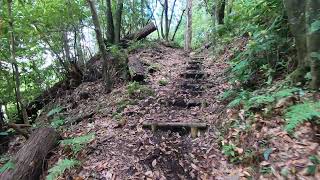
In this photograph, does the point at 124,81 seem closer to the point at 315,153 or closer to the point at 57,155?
the point at 57,155

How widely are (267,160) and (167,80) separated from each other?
4.53 m

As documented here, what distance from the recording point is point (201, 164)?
4.30 meters

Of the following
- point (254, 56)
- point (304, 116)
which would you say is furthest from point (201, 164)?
point (254, 56)

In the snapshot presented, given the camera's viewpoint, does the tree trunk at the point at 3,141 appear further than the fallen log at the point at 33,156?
Yes

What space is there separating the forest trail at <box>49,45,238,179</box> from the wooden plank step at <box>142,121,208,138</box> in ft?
0.24

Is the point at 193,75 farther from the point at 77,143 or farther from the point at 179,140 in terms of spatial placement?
the point at 77,143

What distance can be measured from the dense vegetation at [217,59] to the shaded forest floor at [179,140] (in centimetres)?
7

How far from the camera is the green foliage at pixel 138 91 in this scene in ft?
22.0

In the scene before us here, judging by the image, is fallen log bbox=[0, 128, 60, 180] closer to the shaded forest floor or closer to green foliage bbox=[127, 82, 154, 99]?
the shaded forest floor

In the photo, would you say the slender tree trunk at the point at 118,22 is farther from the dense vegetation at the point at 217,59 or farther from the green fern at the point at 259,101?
the green fern at the point at 259,101

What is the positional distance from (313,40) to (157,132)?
2.89 meters

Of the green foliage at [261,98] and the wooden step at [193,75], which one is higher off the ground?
the wooden step at [193,75]

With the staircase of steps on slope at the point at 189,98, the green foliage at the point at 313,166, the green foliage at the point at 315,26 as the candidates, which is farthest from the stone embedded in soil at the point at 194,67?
the green foliage at the point at 313,166

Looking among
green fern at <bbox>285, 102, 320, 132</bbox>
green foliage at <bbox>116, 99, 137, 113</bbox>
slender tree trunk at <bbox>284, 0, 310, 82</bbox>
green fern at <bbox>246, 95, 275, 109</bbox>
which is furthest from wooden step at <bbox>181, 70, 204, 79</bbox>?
green fern at <bbox>285, 102, 320, 132</bbox>
